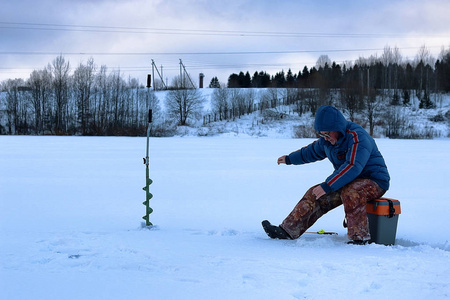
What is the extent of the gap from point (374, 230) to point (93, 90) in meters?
58.8

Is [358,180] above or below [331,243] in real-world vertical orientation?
above

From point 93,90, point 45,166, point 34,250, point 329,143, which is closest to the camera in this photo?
point 34,250

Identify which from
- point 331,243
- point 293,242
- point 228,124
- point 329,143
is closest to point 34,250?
point 293,242

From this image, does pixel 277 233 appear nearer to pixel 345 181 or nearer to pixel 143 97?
pixel 345 181

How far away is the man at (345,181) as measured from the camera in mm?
4078

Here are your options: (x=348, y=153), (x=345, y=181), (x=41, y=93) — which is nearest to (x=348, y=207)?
(x=345, y=181)

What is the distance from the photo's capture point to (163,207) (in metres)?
6.64

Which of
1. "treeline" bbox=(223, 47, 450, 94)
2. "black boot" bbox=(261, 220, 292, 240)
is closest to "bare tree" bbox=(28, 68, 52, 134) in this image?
"treeline" bbox=(223, 47, 450, 94)

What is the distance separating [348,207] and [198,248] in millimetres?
1518

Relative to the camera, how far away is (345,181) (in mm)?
4082

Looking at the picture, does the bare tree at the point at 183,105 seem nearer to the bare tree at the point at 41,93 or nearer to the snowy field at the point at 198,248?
the bare tree at the point at 41,93

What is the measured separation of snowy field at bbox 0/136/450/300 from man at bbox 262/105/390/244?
0.69 feet

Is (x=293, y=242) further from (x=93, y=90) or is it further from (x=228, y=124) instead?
(x=93, y=90)

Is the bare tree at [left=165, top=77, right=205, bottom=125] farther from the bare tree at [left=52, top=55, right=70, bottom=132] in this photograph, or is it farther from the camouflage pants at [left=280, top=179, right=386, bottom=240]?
the camouflage pants at [left=280, top=179, right=386, bottom=240]
